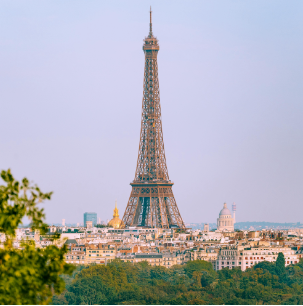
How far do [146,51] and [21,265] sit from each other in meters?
79.6

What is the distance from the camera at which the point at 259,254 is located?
85812 millimetres

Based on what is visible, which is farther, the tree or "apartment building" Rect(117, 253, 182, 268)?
"apartment building" Rect(117, 253, 182, 268)

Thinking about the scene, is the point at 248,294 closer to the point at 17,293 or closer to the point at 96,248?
Answer: the point at 96,248

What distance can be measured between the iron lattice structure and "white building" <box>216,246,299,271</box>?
255 inches

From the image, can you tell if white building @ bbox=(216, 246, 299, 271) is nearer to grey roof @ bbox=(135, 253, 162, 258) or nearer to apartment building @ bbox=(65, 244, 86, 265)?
grey roof @ bbox=(135, 253, 162, 258)

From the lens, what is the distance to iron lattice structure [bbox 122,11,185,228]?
8975 cm

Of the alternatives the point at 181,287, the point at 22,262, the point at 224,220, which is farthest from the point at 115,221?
the point at 22,262

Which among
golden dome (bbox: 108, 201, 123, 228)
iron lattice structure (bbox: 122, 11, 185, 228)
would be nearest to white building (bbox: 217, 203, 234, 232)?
golden dome (bbox: 108, 201, 123, 228)

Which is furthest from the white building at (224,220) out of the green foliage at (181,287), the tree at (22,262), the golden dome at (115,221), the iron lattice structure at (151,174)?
the tree at (22,262)

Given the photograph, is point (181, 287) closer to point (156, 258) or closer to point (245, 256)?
point (245, 256)

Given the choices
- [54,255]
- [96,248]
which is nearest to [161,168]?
[96,248]

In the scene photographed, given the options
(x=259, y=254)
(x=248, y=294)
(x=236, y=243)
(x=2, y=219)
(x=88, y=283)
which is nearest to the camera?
(x=2, y=219)

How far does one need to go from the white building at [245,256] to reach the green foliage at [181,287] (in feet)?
21.5

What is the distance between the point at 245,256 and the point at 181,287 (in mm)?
21082
